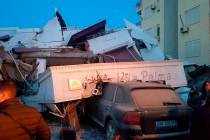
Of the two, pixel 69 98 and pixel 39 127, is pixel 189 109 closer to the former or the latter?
pixel 69 98

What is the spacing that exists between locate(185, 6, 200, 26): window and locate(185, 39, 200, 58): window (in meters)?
1.51

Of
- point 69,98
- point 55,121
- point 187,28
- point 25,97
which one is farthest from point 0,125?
point 187,28

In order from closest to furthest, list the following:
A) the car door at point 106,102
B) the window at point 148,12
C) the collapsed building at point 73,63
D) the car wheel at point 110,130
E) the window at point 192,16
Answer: the car wheel at point 110,130 → the car door at point 106,102 → the collapsed building at point 73,63 → the window at point 192,16 → the window at point 148,12

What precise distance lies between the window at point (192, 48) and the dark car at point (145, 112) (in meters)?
21.0

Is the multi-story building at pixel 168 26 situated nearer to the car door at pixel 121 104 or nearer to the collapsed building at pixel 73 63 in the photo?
the collapsed building at pixel 73 63

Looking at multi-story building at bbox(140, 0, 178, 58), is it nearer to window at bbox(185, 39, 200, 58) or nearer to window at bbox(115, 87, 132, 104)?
window at bbox(185, 39, 200, 58)

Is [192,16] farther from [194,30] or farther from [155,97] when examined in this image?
[155,97]

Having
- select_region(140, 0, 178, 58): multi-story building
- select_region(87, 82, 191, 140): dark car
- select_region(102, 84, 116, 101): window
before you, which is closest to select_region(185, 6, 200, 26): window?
select_region(140, 0, 178, 58): multi-story building

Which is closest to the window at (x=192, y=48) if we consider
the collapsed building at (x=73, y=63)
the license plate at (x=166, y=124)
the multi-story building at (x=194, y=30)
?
the multi-story building at (x=194, y=30)

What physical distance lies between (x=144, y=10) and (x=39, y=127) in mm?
40524

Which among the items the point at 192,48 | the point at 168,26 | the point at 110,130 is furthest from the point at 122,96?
the point at 168,26

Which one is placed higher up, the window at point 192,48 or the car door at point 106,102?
the window at point 192,48

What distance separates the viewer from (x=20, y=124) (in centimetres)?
349

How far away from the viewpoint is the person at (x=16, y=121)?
3447 millimetres
